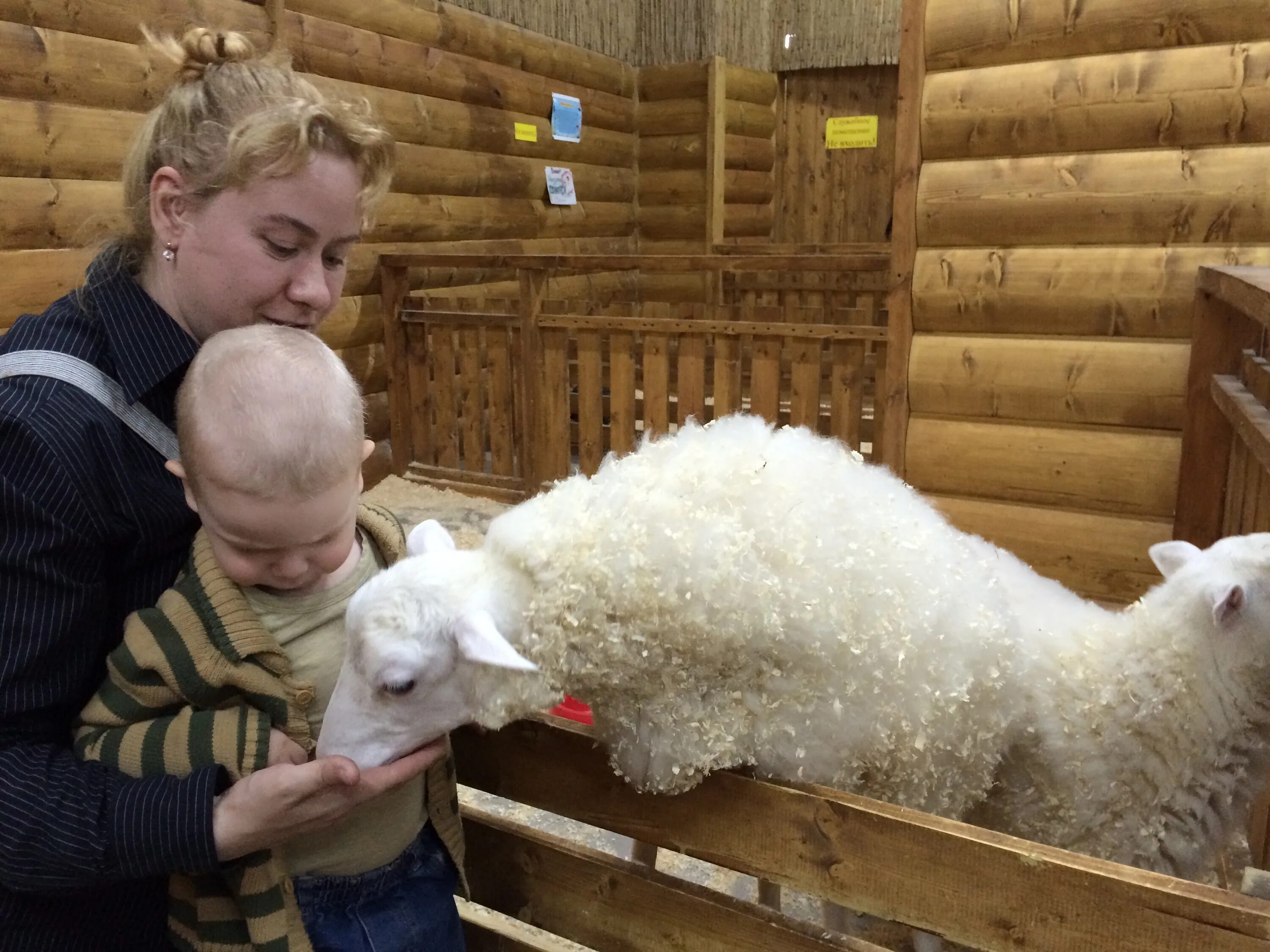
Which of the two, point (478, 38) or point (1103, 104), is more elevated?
point (478, 38)

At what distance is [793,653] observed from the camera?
4.14 ft

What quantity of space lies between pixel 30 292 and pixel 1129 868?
4.30 metres

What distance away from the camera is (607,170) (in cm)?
841

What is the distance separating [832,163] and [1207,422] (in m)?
6.22

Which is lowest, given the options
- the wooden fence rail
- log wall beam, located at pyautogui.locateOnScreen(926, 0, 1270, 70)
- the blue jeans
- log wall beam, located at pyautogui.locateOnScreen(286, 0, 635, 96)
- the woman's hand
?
the blue jeans

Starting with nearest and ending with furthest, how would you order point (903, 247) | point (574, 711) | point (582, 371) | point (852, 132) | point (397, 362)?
point (574, 711) < point (903, 247) < point (582, 371) < point (397, 362) < point (852, 132)

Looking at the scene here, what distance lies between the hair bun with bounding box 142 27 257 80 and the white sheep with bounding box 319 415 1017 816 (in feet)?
2.54

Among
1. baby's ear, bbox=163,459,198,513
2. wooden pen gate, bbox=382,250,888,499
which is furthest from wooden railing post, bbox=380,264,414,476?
baby's ear, bbox=163,459,198,513

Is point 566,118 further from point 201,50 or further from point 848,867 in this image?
point 848,867

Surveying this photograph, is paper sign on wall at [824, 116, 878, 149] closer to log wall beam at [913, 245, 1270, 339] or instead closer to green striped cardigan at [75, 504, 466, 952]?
log wall beam at [913, 245, 1270, 339]

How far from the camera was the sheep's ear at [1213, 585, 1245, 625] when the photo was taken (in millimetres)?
1526

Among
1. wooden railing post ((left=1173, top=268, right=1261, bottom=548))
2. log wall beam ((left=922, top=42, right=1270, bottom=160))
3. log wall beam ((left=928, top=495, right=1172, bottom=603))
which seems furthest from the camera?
log wall beam ((left=928, top=495, right=1172, bottom=603))

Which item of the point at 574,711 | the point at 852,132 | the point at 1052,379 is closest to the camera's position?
the point at 574,711

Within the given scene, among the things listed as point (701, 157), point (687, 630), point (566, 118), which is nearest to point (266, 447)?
point (687, 630)
